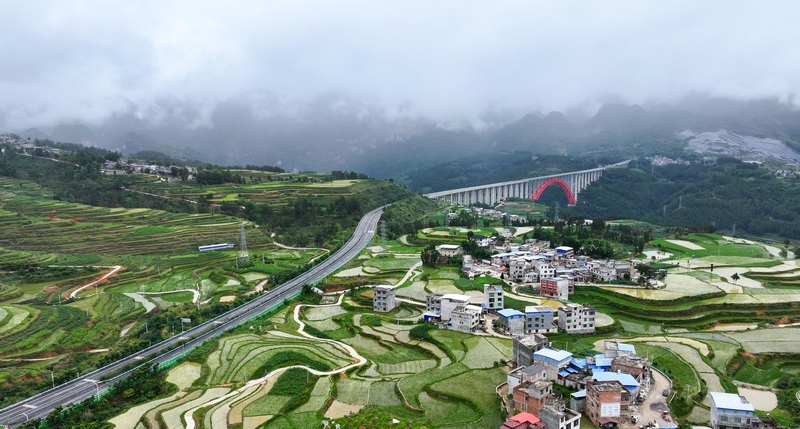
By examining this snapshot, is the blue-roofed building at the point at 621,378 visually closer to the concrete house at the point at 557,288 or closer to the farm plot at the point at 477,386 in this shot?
the farm plot at the point at 477,386

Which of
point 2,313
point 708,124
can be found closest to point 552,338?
point 2,313

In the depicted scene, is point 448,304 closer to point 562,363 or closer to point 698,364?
point 562,363

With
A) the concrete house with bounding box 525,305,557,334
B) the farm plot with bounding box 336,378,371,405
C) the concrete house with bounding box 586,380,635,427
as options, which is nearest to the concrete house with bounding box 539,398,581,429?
the concrete house with bounding box 586,380,635,427

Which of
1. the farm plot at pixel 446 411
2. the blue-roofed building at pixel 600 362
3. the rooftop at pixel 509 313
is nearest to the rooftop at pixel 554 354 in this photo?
the blue-roofed building at pixel 600 362

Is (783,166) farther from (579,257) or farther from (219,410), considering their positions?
(219,410)

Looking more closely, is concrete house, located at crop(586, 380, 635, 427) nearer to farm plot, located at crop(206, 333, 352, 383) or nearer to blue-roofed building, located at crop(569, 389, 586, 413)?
blue-roofed building, located at crop(569, 389, 586, 413)

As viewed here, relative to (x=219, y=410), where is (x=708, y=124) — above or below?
above
